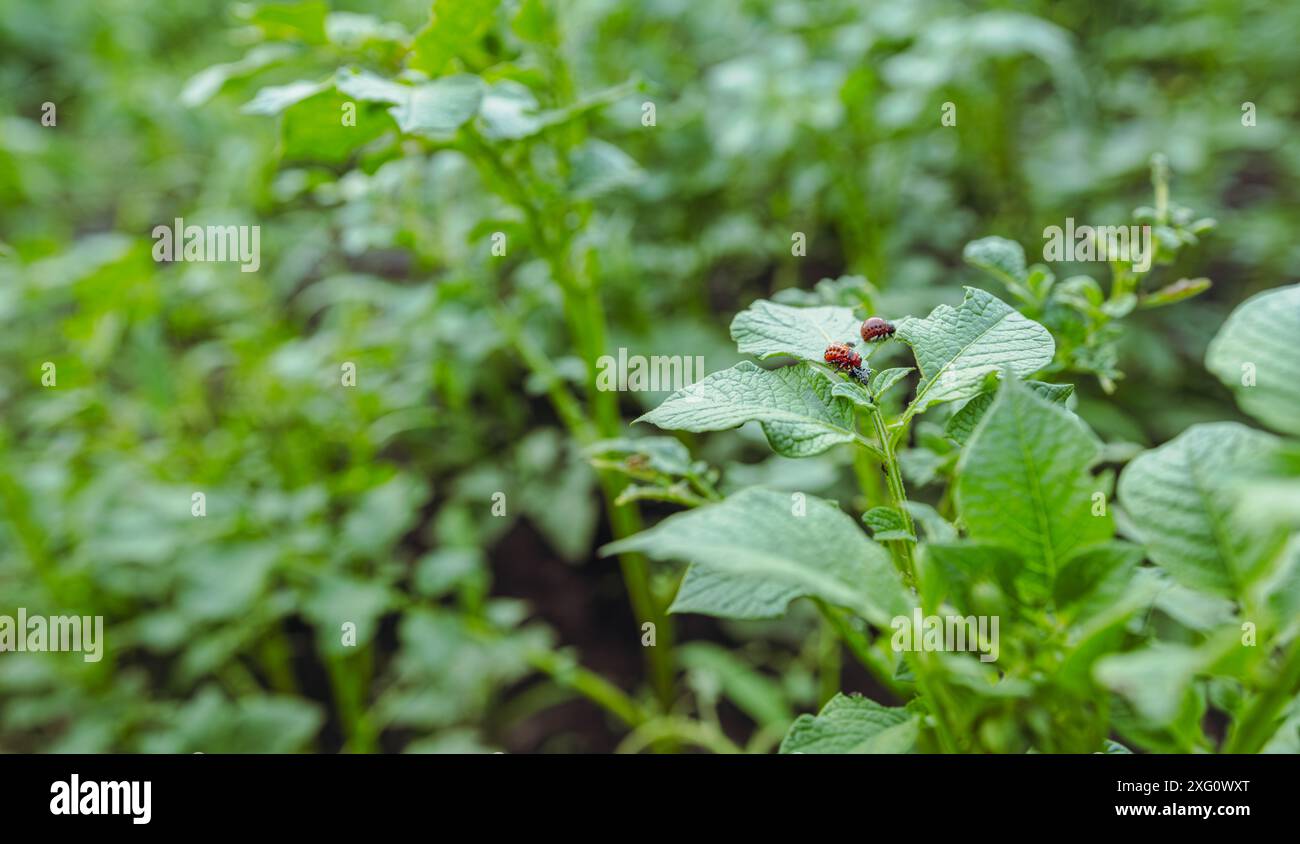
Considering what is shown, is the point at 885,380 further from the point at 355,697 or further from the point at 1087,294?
the point at 355,697

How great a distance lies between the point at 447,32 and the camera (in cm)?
65

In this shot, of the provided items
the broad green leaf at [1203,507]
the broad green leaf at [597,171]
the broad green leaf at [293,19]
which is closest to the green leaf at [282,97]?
the broad green leaf at [293,19]

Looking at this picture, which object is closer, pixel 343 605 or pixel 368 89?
pixel 368 89

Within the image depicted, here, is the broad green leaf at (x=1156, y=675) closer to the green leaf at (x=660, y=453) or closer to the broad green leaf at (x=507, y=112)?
the green leaf at (x=660, y=453)

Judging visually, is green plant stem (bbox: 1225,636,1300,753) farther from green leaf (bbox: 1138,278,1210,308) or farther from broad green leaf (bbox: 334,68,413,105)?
broad green leaf (bbox: 334,68,413,105)

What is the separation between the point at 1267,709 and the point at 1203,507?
0.09m

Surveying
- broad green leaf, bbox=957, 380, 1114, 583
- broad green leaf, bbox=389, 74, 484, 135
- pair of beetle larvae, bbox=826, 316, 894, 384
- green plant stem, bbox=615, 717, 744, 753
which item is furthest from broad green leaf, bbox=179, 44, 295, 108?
green plant stem, bbox=615, 717, 744, 753

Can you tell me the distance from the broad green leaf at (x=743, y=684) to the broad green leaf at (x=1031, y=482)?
2.55 ft

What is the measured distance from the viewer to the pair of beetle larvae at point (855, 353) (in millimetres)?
467

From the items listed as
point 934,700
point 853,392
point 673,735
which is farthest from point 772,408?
point 673,735

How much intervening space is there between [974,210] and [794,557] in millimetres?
1481
